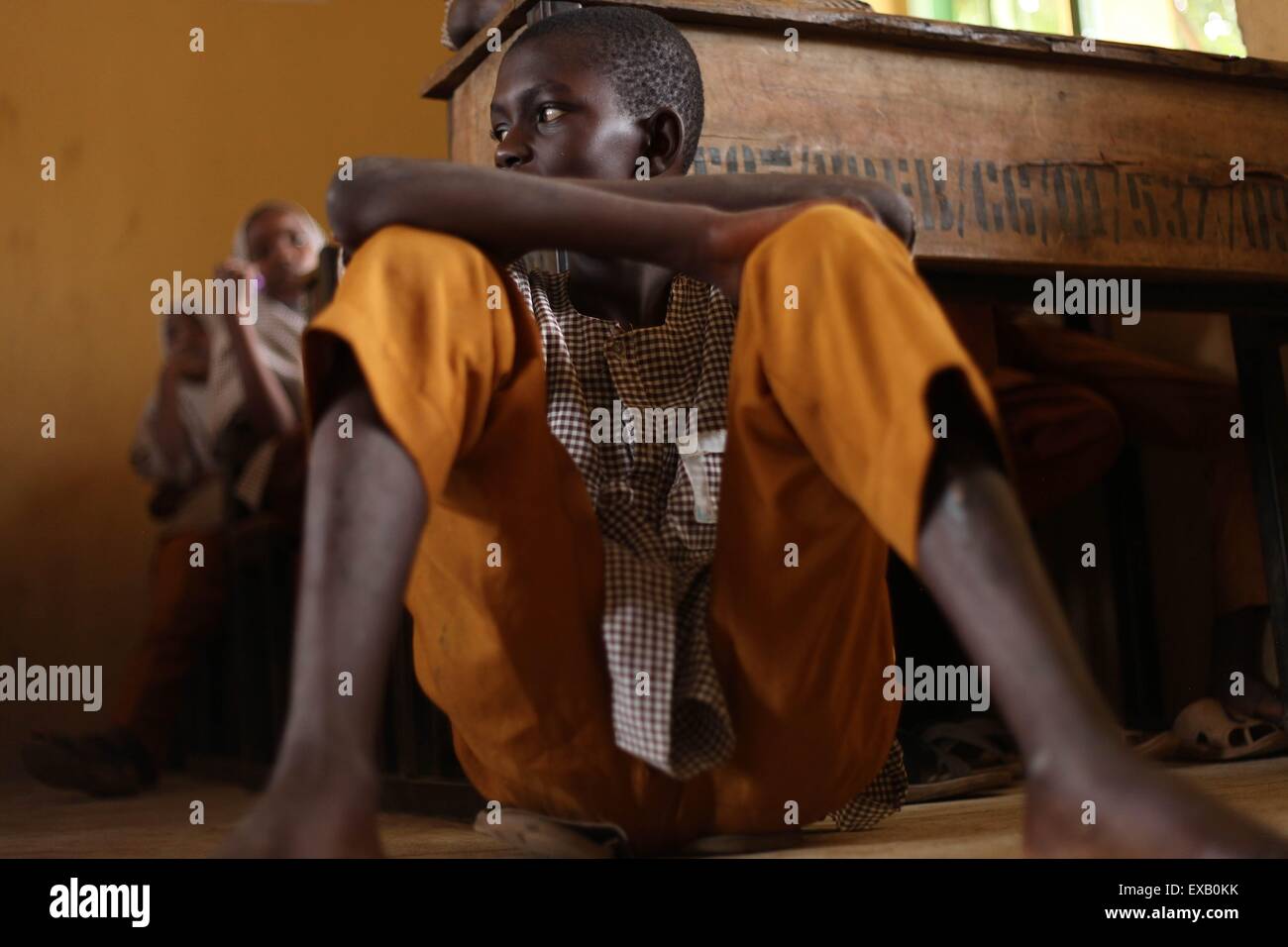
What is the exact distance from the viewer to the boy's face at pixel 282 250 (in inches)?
91.7

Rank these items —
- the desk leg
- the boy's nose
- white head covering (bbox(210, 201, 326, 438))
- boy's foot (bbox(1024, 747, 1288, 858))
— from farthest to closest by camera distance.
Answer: white head covering (bbox(210, 201, 326, 438)) → the desk leg → the boy's nose → boy's foot (bbox(1024, 747, 1288, 858))

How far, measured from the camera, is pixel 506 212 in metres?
0.68

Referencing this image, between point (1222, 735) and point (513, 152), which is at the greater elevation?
point (513, 152)

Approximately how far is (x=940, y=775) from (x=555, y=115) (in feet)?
2.39

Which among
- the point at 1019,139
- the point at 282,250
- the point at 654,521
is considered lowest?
the point at 654,521

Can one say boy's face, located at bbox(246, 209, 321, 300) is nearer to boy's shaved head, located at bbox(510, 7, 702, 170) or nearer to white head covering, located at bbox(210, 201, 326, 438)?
white head covering, located at bbox(210, 201, 326, 438)

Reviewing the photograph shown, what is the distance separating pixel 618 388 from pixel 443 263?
0.80ft

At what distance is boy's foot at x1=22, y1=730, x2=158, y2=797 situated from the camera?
70.8 inches

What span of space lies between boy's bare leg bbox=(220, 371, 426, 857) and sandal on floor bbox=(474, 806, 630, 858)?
28cm

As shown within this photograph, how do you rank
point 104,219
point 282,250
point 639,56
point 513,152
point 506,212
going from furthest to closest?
1. point 104,219
2. point 282,250
3. point 639,56
4. point 513,152
5. point 506,212

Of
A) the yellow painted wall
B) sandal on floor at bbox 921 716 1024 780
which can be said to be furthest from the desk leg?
the yellow painted wall

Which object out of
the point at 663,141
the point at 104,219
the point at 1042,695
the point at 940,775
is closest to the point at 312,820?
the point at 1042,695

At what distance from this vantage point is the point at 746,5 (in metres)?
1.18

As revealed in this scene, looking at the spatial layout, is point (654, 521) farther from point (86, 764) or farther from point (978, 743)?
point (86, 764)
